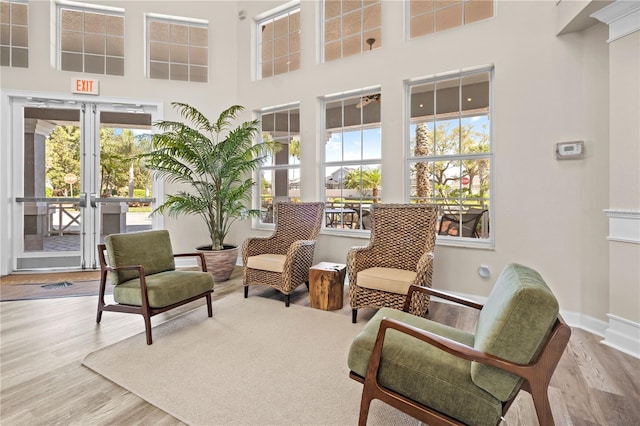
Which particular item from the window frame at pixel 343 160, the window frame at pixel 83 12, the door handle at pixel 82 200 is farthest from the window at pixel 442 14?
the door handle at pixel 82 200

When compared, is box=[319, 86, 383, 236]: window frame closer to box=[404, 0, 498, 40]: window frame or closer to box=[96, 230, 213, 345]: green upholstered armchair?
box=[404, 0, 498, 40]: window frame

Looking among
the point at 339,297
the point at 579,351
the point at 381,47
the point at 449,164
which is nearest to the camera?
the point at 579,351

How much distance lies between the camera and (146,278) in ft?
9.14

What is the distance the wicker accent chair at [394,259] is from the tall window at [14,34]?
546 centimetres

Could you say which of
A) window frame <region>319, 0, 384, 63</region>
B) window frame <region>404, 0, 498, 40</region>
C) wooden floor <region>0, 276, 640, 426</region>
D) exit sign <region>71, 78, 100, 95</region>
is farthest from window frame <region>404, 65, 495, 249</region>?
exit sign <region>71, 78, 100, 95</region>

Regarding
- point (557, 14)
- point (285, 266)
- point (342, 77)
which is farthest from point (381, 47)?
point (285, 266)

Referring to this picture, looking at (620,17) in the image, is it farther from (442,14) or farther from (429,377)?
(429,377)

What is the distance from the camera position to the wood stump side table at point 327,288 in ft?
10.8

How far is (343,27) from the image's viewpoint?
170 inches

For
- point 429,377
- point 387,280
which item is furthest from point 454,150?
point 429,377

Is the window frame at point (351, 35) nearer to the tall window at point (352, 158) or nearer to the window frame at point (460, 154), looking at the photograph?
the tall window at point (352, 158)

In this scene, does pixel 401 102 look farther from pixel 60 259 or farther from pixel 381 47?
pixel 60 259

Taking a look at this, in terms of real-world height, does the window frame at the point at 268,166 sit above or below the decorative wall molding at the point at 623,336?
above

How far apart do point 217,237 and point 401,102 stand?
300 cm
